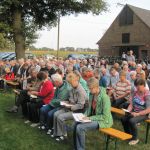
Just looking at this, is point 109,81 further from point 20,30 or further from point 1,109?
Answer: point 20,30

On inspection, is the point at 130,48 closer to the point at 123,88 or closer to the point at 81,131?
the point at 123,88

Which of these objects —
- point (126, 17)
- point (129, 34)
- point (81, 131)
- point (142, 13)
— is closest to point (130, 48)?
point (129, 34)

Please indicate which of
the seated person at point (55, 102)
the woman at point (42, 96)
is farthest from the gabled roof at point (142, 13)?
the seated person at point (55, 102)

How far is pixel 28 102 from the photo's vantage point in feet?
27.9

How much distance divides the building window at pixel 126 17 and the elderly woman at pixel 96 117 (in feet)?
128

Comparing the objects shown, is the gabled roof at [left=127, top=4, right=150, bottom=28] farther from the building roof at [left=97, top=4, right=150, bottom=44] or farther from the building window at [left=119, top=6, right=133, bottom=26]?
the building window at [left=119, top=6, right=133, bottom=26]

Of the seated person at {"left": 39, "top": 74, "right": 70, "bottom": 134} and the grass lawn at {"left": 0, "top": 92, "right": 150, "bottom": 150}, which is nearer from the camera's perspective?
the grass lawn at {"left": 0, "top": 92, "right": 150, "bottom": 150}

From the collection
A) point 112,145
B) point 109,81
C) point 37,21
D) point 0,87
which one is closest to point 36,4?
point 37,21

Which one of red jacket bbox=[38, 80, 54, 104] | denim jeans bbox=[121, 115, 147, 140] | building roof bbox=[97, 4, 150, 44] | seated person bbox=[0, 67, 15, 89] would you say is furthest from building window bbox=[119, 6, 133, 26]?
denim jeans bbox=[121, 115, 147, 140]

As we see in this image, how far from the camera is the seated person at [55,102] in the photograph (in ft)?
23.5

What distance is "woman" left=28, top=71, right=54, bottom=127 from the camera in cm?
778

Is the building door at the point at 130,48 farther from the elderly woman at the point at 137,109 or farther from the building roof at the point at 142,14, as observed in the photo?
the elderly woman at the point at 137,109

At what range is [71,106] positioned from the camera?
665cm

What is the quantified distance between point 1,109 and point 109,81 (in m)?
3.53
